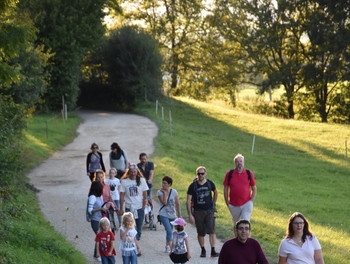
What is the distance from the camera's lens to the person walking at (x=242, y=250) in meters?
8.00

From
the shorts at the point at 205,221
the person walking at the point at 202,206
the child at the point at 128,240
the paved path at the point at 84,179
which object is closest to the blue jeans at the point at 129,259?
the child at the point at 128,240

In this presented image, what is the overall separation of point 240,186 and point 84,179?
11.9m

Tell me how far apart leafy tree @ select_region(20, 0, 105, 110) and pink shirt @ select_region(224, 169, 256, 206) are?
3172 centimetres

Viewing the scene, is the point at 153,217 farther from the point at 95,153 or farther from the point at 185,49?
the point at 185,49

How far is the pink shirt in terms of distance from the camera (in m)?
13.1

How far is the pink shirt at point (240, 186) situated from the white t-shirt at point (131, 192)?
1839mm

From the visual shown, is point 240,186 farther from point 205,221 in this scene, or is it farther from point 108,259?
point 108,259

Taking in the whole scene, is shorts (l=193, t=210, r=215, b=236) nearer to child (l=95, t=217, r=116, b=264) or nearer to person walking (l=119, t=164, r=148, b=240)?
person walking (l=119, t=164, r=148, b=240)

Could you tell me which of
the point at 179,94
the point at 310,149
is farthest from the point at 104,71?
the point at 310,149

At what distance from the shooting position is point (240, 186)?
13141mm

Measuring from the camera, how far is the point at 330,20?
2115 inches

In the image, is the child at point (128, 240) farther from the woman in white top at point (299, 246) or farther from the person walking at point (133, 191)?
the woman in white top at point (299, 246)

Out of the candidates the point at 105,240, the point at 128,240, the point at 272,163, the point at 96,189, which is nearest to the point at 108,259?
the point at 105,240

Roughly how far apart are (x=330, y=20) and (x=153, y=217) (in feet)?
134
